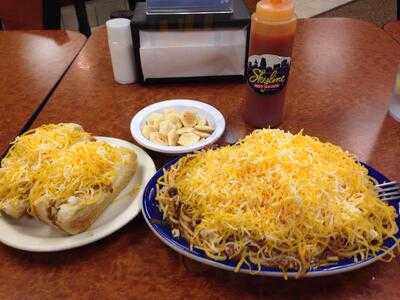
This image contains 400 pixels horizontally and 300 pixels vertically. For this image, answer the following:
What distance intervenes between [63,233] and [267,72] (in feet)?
2.03

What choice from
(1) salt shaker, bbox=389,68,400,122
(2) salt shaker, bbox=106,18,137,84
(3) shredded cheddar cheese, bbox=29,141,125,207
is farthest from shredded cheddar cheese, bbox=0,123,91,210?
(1) salt shaker, bbox=389,68,400,122

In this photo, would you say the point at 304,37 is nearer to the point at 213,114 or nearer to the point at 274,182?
the point at 213,114

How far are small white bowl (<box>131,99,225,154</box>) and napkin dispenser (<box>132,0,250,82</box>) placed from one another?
205 millimetres

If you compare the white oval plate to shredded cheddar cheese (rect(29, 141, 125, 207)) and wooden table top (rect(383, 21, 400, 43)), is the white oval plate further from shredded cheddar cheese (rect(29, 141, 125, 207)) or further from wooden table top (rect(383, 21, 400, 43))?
wooden table top (rect(383, 21, 400, 43))

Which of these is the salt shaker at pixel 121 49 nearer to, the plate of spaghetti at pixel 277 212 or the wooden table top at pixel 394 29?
the plate of spaghetti at pixel 277 212

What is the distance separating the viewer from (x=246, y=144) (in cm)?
84

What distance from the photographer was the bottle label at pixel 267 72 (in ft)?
3.23

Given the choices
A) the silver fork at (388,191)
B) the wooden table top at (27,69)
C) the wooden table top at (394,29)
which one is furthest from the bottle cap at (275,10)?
the wooden table top at (394,29)

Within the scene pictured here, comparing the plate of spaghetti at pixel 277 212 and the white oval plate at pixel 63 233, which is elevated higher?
the plate of spaghetti at pixel 277 212

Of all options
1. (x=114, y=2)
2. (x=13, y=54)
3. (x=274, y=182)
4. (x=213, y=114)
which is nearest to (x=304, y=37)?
(x=213, y=114)

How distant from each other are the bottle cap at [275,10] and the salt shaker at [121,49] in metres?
0.49

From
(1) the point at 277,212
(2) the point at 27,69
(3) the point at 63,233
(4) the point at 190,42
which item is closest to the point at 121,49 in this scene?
(4) the point at 190,42

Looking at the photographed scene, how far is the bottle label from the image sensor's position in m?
0.98

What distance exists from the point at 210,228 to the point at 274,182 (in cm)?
15
